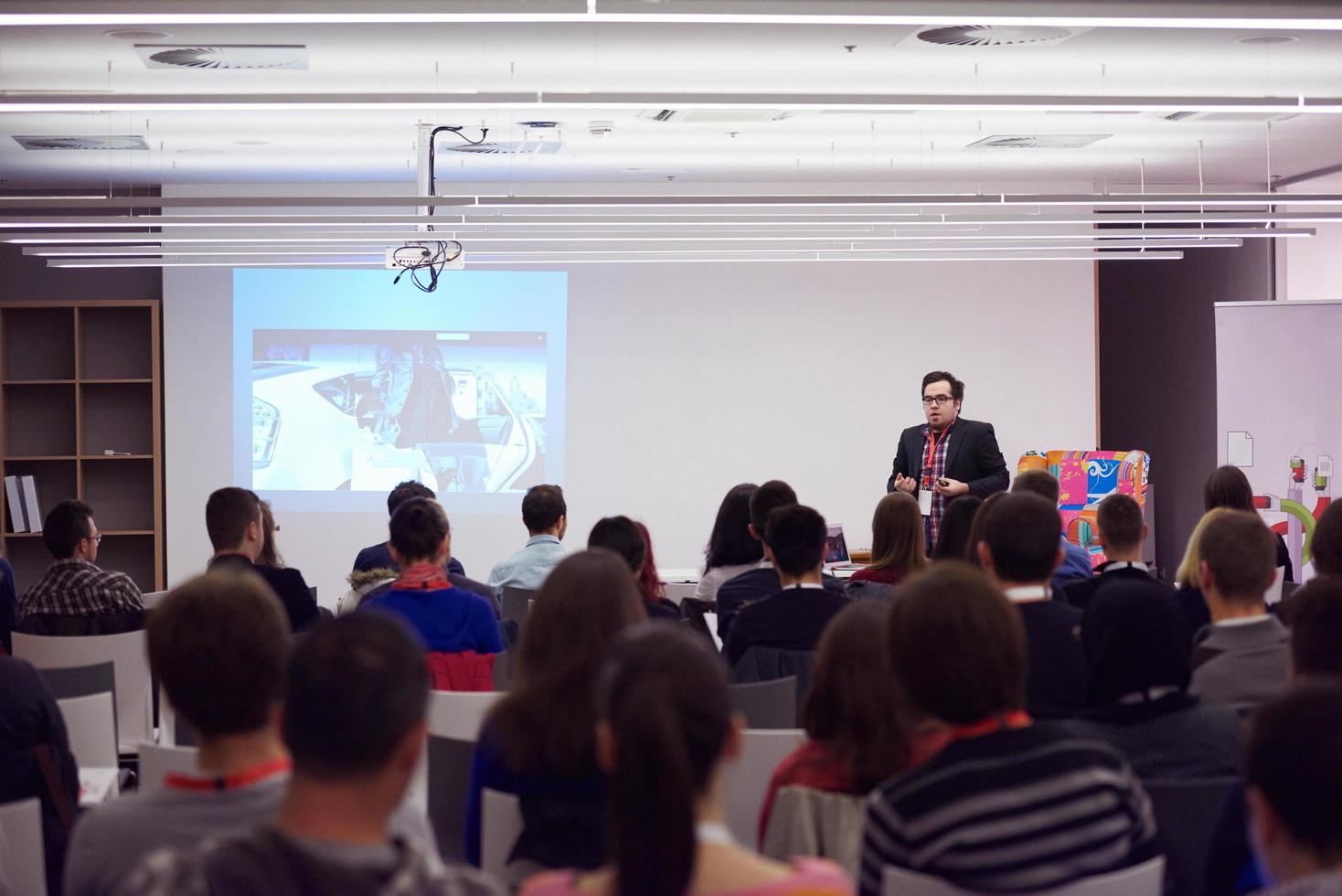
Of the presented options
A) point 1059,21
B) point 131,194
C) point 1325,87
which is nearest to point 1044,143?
point 1325,87

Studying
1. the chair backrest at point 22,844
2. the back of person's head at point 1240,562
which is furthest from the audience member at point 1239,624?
the chair backrest at point 22,844

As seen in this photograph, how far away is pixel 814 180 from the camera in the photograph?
1003 cm

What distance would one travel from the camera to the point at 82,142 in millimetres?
8172

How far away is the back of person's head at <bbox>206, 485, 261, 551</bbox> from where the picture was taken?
466 cm

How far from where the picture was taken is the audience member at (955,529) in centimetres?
443

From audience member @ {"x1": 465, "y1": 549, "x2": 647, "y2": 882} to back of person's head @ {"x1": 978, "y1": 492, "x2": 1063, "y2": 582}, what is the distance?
113 cm

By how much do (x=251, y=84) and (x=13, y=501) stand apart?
4.10 metres

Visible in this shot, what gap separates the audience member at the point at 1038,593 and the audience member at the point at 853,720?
740 millimetres

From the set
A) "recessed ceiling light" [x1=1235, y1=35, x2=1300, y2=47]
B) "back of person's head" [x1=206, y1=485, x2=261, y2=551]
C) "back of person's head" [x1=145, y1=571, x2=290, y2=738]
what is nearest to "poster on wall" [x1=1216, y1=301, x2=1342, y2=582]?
"recessed ceiling light" [x1=1235, y1=35, x2=1300, y2=47]

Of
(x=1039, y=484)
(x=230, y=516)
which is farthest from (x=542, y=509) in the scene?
(x=1039, y=484)

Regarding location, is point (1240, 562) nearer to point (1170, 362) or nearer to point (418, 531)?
point (418, 531)

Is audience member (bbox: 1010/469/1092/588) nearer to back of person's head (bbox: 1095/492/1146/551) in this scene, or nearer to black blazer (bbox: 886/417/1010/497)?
back of person's head (bbox: 1095/492/1146/551)

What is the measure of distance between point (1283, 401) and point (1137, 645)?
7718 mm

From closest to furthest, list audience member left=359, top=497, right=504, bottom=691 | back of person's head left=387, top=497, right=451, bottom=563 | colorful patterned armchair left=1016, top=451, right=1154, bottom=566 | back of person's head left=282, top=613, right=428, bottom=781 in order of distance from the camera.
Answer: back of person's head left=282, top=613, right=428, bottom=781 → audience member left=359, top=497, right=504, bottom=691 → back of person's head left=387, top=497, right=451, bottom=563 → colorful patterned armchair left=1016, top=451, right=1154, bottom=566
